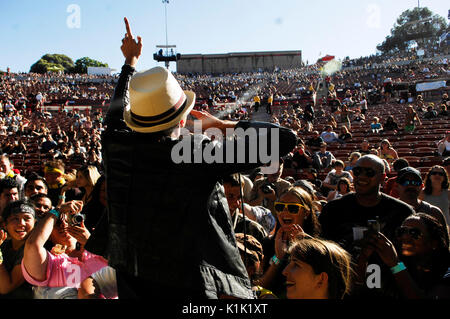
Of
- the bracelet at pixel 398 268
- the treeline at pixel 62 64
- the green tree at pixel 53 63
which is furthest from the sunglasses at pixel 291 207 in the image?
the treeline at pixel 62 64

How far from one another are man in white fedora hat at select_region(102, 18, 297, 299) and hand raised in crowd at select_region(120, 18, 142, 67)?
0.36 metres

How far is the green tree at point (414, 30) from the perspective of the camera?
7269cm

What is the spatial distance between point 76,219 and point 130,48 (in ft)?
3.49

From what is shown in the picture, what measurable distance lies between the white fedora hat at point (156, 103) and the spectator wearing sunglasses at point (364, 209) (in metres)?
1.51

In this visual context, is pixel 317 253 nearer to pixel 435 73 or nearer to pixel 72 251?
pixel 72 251

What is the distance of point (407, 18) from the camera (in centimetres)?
8162

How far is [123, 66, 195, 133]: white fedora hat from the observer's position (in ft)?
5.88

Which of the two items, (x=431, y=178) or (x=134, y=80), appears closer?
(x=134, y=80)

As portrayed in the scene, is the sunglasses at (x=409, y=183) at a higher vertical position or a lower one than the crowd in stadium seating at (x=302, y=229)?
higher

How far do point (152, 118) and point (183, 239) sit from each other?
0.51m

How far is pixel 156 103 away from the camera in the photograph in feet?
5.92

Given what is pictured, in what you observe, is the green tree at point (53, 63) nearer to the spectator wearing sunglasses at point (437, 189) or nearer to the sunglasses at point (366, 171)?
the spectator wearing sunglasses at point (437, 189)

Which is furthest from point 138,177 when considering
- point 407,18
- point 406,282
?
point 407,18

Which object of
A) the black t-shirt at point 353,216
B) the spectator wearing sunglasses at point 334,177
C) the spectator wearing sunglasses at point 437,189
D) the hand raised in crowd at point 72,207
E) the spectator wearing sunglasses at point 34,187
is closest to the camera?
the hand raised in crowd at point 72,207
